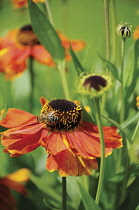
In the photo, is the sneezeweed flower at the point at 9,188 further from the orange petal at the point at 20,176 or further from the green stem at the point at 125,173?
the green stem at the point at 125,173

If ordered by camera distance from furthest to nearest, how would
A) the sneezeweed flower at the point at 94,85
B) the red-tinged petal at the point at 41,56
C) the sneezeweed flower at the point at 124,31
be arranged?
the red-tinged petal at the point at 41,56 < the sneezeweed flower at the point at 124,31 < the sneezeweed flower at the point at 94,85

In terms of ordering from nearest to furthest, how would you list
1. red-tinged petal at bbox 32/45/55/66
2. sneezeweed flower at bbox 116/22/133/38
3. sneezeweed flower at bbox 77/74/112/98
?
sneezeweed flower at bbox 77/74/112/98 < sneezeweed flower at bbox 116/22/133/38 < red-tinged petal at bbox 32/45/55/66

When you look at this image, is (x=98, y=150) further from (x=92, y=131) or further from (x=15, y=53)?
(x=15, y=53)

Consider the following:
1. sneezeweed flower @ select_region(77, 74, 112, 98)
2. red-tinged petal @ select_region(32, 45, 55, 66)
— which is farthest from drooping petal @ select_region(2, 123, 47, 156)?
red-tinged petal @ select_region(32, 45, 55, 66)

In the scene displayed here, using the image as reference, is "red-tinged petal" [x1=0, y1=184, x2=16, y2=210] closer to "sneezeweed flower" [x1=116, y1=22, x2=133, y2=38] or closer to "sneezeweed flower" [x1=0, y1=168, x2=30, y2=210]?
"sneezeweed flower" [x1=0, y1=168, x2=30, y2=210]

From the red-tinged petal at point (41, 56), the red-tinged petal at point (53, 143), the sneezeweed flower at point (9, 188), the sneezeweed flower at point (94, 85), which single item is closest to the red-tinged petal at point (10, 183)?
the sneezeweed flower at point (9, 188)

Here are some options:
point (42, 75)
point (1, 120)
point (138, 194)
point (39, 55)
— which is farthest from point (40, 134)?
point (42, 75)

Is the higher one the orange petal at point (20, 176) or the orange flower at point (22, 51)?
the orange flower at point (22, 51)
